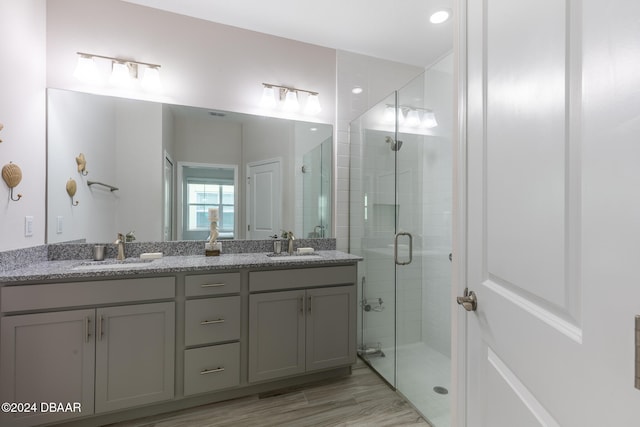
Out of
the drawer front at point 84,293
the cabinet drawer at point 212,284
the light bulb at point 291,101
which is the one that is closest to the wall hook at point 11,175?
the drawer front at point 84,293

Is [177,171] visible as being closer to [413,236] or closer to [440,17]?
[413,236]

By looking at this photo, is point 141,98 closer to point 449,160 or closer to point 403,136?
point 403,136

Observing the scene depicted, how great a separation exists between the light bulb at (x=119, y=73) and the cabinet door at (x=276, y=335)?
6.12ft

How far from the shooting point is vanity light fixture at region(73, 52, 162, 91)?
2.04 meters

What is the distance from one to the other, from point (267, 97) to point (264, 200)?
90 cm

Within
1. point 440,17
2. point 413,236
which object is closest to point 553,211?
point 413,236

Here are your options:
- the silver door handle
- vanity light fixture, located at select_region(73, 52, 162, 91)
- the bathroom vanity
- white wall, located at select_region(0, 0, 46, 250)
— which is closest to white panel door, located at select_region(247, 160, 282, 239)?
the bathroom vanity

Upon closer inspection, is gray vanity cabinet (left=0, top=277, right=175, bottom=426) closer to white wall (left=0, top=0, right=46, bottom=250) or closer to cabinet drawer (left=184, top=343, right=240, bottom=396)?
cabinet drawer (left=184, top=343, right=240, bottom=396)

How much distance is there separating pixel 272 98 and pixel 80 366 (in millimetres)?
2271

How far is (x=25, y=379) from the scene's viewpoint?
1.50 m

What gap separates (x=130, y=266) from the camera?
181 cm

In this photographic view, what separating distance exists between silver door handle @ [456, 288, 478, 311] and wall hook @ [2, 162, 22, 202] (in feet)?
7.76

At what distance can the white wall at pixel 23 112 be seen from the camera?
A: 1.61 m

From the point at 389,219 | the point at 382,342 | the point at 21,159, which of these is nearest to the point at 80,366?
the point at 21,159
